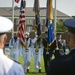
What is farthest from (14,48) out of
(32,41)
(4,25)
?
(4,25)

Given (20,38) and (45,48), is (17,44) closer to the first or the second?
(20,38)

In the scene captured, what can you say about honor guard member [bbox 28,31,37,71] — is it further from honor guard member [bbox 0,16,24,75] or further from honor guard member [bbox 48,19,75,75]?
→ honor guard member [bbox 48,19,75,75]

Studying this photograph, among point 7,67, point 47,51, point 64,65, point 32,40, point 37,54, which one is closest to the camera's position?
point 64,65

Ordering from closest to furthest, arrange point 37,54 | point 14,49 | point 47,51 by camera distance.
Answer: point 47,51 < point 37,54 < point 14,49

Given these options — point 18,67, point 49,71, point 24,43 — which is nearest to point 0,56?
point 18,67

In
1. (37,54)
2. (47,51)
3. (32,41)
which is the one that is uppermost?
(32,41)

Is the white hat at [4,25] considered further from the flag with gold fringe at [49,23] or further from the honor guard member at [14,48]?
the honor guard member at [14,48]

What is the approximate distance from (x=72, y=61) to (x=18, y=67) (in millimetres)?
504

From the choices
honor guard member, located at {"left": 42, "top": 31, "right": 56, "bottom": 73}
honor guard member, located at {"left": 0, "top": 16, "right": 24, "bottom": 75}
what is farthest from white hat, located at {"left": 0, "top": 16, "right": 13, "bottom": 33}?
honor guard member, located at {"left": 42, "top": 31, "right": 56, "bottom": 73}

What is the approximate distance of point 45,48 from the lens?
13164mm

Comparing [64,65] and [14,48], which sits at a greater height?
[64,65]

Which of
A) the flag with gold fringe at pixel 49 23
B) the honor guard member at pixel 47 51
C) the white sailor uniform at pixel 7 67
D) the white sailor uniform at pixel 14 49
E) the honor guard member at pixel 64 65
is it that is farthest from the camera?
the white sailor uniform at pixel 14 49

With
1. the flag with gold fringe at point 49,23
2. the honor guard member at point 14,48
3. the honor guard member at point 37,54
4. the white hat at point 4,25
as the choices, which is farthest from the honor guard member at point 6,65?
the honor guard member at point 14,48

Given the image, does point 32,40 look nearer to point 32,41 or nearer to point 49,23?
point 32,41
